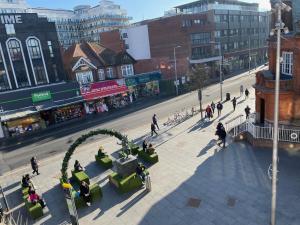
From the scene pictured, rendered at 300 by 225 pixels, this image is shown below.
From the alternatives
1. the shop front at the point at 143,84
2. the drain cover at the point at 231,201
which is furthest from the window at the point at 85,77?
the drain cover at the point at 231,201

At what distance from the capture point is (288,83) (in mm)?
19578

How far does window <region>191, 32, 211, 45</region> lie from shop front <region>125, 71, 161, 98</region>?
43.1 feet

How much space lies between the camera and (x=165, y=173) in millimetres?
17422

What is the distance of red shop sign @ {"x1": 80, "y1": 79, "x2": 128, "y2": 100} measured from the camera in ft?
120

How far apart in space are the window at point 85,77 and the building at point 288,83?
25425 millimetres

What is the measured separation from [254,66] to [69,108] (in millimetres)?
53983

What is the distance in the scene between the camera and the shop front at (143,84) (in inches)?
1699

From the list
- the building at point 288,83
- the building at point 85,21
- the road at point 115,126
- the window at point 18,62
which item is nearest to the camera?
the building at point 288,83

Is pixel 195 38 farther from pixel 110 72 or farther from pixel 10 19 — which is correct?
pixel 10 19

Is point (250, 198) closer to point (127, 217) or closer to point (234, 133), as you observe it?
point (127, 217)

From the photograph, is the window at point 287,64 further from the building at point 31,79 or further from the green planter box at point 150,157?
the building at point 31,79

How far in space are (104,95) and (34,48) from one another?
1094cm

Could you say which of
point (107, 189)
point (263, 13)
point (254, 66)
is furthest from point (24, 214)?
point (263, 13)

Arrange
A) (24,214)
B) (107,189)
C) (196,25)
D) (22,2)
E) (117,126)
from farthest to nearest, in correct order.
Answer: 1. (22,2)
2. (196,25)
3. (117,126)
4. (107,189)
5. (24,214)
